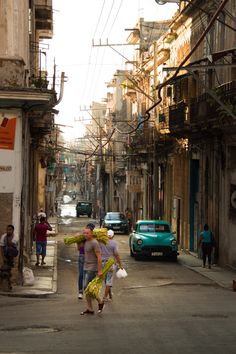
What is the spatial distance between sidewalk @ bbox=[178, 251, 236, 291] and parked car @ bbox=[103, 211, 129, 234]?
706 inches

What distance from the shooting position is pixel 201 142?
31.6 meters

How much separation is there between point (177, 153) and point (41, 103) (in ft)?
67.9

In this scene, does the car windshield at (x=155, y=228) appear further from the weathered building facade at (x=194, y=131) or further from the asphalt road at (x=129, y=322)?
the asphalt road at (x=129, y=322)

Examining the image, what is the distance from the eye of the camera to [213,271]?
26.1 metres

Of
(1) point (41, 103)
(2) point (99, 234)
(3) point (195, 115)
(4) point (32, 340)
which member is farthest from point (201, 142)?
(4) point (32, 340)

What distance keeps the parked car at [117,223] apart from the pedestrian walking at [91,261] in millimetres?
35766

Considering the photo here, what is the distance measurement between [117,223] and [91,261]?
119 feet

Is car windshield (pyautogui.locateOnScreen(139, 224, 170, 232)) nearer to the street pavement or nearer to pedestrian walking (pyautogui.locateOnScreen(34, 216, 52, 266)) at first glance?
the street pavement

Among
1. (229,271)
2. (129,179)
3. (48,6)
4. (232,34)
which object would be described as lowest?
(229,271)

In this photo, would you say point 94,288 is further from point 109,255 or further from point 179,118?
point 179,118

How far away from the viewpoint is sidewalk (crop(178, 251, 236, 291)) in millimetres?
22703

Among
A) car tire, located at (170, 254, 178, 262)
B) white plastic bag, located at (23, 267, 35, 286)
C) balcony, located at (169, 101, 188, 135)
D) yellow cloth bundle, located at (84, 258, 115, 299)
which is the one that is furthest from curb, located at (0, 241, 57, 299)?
balcony, located at (169, 101, 188, 135)

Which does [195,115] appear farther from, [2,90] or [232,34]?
[2,90]

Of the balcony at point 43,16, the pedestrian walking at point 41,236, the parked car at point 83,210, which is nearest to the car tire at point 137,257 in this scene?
the pedestrian walking at point 41,236
